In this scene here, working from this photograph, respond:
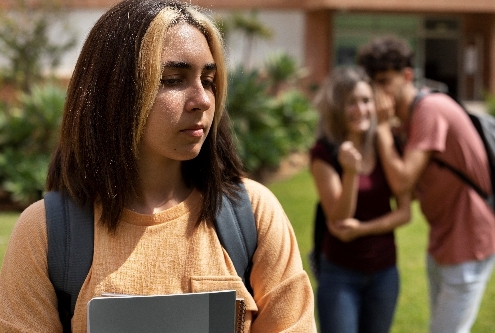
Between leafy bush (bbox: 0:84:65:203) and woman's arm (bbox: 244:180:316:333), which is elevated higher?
woman's arm (bbox: 244:180:316:333)

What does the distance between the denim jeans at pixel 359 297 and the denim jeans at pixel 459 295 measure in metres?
0.24

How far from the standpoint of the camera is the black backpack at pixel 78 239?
5.74ft

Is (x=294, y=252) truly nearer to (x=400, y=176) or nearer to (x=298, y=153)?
(x=400, y=176)

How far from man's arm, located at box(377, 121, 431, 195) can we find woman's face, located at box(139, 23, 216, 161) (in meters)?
1.88

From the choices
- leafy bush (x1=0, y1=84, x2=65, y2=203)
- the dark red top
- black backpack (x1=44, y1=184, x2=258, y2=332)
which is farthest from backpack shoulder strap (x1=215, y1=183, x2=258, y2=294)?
leafy bush (x1=0, y1=84, x2=65, y2=203)

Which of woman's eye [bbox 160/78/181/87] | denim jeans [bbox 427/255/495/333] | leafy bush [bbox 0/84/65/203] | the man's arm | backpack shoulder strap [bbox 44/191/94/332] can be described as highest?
woman's eye [bbox 160/78/181/87]

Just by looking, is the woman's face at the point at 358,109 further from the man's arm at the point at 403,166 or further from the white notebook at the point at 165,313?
the white notebook at the point at 165,313

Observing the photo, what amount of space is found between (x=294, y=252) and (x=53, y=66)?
1244cm

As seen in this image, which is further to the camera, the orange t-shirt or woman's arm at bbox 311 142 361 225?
woman's arm at bbox 311 142 361 225

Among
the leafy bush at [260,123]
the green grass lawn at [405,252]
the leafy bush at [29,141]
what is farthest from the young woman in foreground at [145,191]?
the leafy bush at [260,123]

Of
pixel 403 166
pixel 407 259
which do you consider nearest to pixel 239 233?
pixel 403 166

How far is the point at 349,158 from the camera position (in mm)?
3404

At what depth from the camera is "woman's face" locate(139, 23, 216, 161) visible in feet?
5.82

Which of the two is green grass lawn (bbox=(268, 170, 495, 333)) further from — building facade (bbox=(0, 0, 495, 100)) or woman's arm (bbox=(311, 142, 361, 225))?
building facade (bbox=(0, 0, 495, 100))
